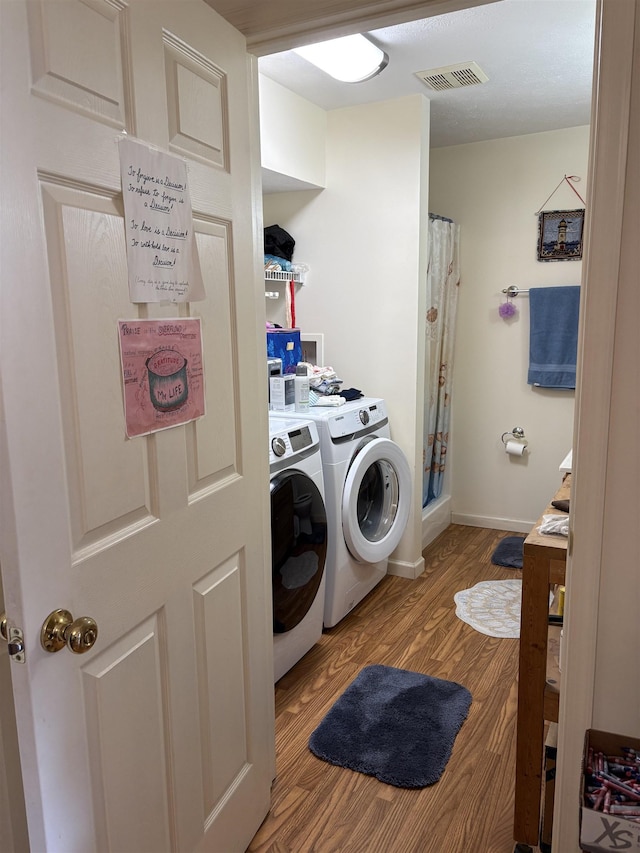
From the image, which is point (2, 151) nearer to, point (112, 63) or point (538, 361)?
point (112, 63)

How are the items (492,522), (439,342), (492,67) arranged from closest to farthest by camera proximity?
(492,67) → (439,342) → (492,522)

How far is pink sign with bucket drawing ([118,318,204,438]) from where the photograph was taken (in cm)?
111

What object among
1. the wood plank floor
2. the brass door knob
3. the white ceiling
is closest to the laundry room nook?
the wood plank floor

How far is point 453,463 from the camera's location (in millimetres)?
4074

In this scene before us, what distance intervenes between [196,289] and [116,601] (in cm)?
61

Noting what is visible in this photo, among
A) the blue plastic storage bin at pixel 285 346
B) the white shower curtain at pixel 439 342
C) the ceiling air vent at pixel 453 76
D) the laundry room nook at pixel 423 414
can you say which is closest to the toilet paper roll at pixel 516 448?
the laundry room nook at pixel 423 414

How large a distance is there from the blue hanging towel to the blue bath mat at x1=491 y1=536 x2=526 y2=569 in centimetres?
94

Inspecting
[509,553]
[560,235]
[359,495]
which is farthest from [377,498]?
[560,235]

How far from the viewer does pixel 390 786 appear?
1837 millimetres

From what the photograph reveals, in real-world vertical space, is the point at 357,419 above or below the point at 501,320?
below

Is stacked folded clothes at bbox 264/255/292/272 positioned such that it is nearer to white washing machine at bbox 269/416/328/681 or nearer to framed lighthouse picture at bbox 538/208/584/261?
white washing machine at bbox 269/416/328/681

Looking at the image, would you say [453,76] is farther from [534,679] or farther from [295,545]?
[534,679]

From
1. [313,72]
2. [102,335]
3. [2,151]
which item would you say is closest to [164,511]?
[102,335]

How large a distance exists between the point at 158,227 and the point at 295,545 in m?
1.33
